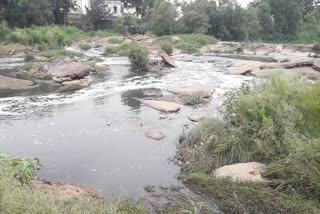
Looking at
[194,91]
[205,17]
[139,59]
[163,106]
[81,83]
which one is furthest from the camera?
[205,17]

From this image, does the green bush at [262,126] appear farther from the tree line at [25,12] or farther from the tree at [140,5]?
the tree at [140,5]

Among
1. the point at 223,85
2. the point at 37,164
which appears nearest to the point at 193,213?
Result: the point at 37,164

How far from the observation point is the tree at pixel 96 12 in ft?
188

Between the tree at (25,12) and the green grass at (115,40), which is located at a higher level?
the tree at (25,12)

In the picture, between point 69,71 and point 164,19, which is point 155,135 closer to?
point 69,71

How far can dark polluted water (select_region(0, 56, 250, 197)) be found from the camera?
24.4 feet

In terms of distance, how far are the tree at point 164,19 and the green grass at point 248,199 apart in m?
42.7

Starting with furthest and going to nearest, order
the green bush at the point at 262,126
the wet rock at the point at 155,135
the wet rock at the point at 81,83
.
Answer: the wet rock at the point at 81,83 → the wet rock at the point at 155,135 → the green bush at the point at 262,126

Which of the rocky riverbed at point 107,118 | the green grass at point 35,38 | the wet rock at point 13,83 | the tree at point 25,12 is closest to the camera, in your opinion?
the rocky riverbed at point 107,118

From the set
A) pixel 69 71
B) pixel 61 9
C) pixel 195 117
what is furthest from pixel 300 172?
pixel 61 9

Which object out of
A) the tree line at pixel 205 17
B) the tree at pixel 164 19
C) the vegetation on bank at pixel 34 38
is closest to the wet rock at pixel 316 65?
the vegetation on bank at pixel 34 38

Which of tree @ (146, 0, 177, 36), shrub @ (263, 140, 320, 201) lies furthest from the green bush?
tree @ (146, 0, 177, 36)

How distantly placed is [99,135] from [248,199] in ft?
15.8

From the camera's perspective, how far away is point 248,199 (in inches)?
235
